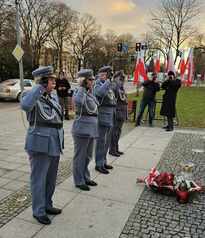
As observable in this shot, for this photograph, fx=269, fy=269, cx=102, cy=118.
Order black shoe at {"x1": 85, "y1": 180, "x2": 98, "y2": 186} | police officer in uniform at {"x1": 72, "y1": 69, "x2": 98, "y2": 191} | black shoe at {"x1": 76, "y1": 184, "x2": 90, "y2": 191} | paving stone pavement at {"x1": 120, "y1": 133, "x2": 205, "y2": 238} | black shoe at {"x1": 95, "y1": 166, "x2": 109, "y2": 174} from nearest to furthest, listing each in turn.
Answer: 1. paving stone pavement at {"x1": 120, "y1": 133, "x2": 205, "y2": 238}
2. police officer in uniform at {"x1": 72, "y1": 69, "x2": 98, "y2": 191}
3. black shoe at {"x1": 76, "y1": 184, "x2": 90, "y2": 191}
4. black shoe at {"x1": 85, "y1": 180, "x2": 98, "y2": 186}
5. black shoe at {"x1": 95, "y1": 166, "x2": 109, "y2": 174}

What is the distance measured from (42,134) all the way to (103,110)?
2011 mm

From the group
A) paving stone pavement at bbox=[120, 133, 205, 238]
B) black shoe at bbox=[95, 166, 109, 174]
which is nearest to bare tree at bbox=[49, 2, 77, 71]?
black shoe at bbox=[95, 166, 109, 174]

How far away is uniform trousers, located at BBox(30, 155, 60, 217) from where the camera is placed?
312 centimetres

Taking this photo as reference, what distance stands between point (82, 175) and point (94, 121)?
0.89 m

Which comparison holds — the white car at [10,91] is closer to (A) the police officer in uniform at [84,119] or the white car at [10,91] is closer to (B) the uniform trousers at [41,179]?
(A) the police officer in uniform at [84,119]

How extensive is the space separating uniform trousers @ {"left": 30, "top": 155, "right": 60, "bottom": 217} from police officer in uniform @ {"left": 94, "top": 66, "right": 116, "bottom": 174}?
1677mm

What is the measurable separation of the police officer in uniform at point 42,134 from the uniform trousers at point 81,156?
79cm

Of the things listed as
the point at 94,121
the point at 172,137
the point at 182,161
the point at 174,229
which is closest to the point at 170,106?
the point at 172,137

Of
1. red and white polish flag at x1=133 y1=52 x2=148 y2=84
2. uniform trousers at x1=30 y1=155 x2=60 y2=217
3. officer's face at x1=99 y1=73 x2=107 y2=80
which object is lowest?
uniform trousers at x1=30 y1=155 x2=60 y2=217

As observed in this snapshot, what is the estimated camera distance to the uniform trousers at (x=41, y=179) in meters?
3.12

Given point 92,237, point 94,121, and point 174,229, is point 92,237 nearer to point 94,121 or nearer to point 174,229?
point 174,229

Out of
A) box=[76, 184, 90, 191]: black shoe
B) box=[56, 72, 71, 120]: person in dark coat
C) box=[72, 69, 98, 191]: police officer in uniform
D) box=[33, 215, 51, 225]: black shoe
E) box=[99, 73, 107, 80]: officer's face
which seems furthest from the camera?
box=[56, 72, 71, 120]: person in dark coat

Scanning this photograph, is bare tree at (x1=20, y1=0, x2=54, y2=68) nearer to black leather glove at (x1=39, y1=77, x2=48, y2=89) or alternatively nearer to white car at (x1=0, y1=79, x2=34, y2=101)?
white car at (x1=0, y1=79, x2=34, y2=101)

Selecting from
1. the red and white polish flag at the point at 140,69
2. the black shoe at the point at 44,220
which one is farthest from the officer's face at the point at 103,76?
the red and white polish flag at the point at 140,69
